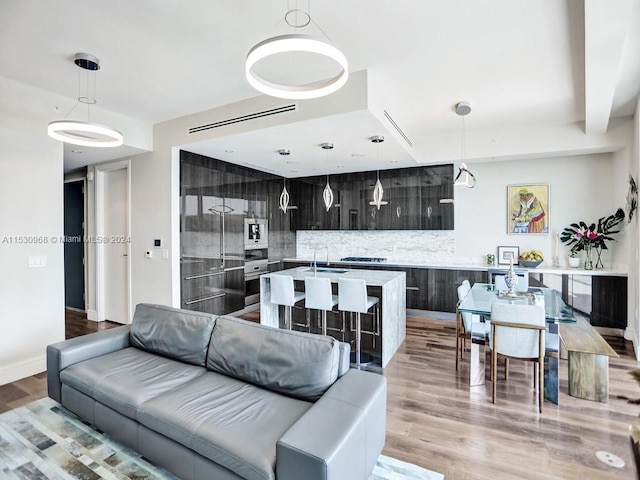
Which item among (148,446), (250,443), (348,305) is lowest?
(148,446)

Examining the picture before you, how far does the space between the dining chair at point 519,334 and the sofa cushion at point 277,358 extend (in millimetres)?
1602

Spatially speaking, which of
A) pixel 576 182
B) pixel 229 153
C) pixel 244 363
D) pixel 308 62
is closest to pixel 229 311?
pixel 229 153

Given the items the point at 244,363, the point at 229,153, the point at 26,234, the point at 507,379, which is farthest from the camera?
the point at 229,153

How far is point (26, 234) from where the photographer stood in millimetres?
3457

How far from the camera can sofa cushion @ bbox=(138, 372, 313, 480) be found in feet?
5.17

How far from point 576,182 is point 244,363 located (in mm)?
5539

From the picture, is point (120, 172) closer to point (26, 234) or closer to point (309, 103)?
point (26, 234)

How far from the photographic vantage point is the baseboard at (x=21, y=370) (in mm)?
3250

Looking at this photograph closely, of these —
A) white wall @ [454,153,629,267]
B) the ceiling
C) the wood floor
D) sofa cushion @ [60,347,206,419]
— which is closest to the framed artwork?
white wall @ [454,153,629,267]

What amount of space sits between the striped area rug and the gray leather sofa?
12cm

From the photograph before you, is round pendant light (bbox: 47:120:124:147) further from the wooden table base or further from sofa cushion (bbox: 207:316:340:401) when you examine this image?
the wooden table base

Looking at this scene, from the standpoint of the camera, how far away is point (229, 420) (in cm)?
Answer: 182

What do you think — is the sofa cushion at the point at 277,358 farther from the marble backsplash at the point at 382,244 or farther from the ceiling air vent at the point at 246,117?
the marble backsplash at the point at 382,244

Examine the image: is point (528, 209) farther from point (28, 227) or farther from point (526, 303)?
point (28, 227)
